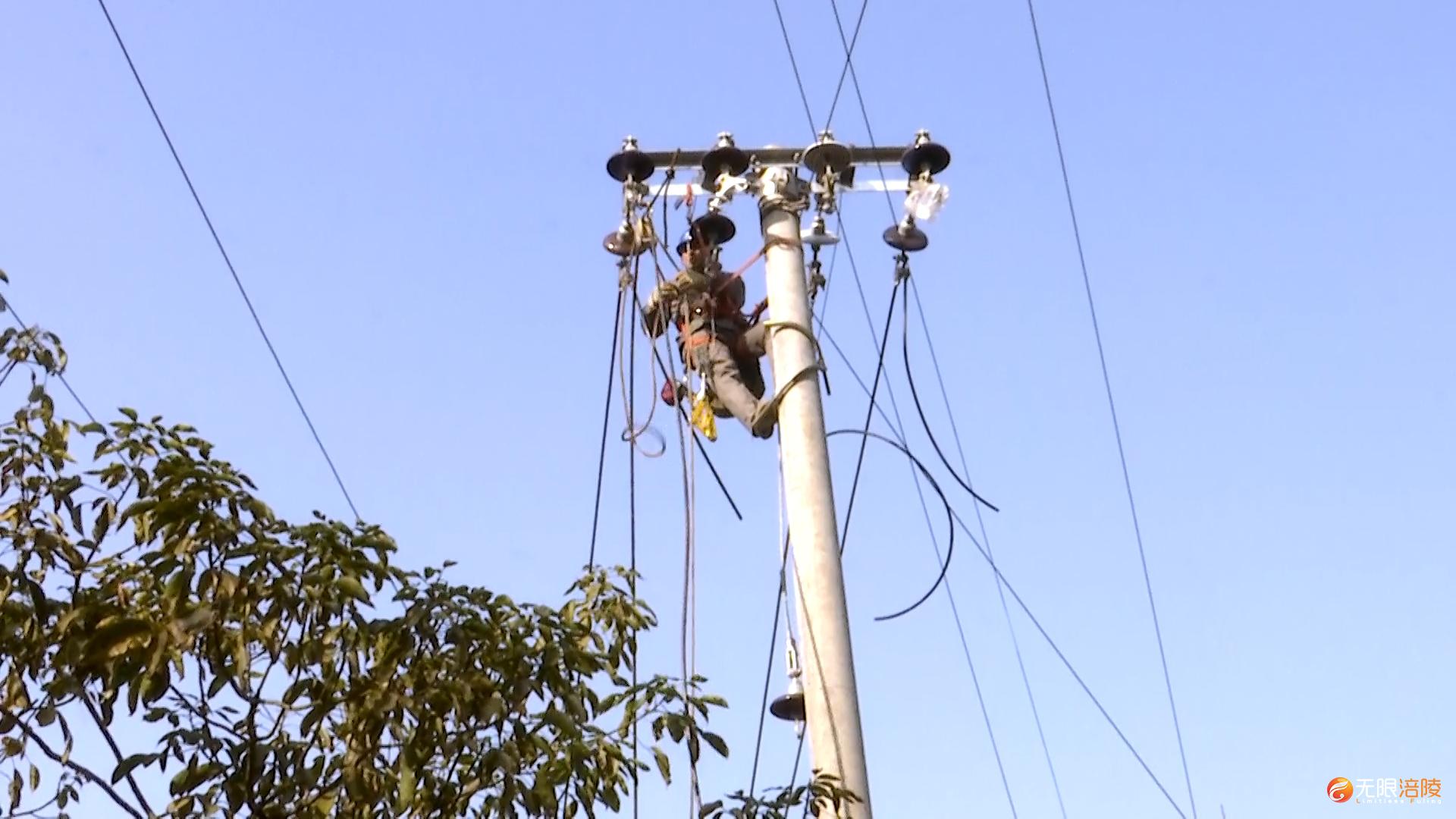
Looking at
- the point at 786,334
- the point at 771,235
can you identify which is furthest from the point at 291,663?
the point at 771,235

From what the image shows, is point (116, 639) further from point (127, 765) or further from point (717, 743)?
point (717, 743)

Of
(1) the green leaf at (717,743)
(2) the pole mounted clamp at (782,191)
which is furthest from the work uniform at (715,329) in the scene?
(1) the green leaf at (717,743)

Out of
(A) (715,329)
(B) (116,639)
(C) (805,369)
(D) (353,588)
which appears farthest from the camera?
(A) (715,329)

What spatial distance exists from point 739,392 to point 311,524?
2.69 m

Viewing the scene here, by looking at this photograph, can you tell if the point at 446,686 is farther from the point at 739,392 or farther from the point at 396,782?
the point at 739,392

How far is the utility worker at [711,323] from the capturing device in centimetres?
672

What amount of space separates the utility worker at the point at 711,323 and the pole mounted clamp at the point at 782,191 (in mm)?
393

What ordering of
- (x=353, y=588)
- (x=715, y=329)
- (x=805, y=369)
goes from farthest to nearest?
(x=715, y=329)
(x=805, y=369)
(x=353, y=588)

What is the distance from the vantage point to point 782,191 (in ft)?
21.5

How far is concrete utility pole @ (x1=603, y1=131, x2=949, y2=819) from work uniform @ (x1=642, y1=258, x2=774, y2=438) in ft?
0.68

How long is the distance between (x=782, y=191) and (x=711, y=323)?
67 centimetres

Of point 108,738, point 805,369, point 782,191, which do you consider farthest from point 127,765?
point 782,191

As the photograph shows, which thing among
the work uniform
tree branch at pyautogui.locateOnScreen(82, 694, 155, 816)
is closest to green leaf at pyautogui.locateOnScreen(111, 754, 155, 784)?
tree branch at pyautogui.locateOnScreen(82, 694, 155, 816)

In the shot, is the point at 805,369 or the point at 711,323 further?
the point at 711,323
